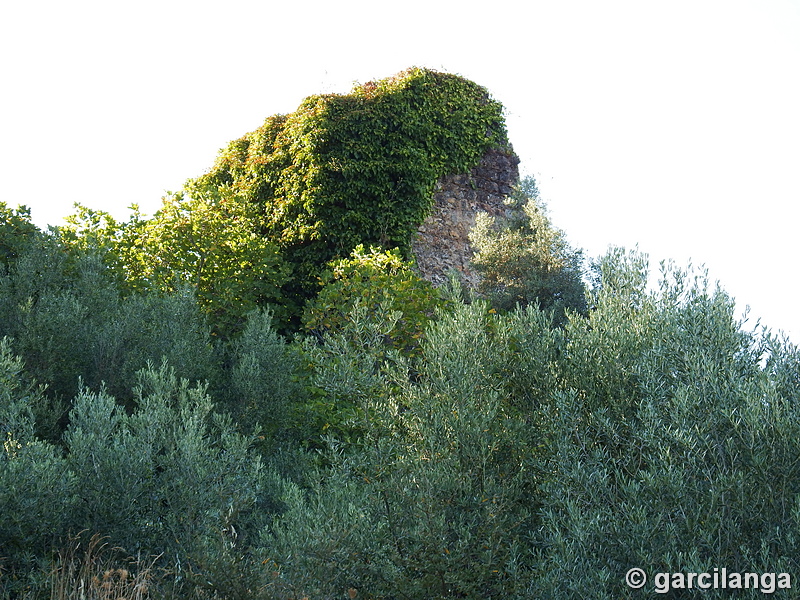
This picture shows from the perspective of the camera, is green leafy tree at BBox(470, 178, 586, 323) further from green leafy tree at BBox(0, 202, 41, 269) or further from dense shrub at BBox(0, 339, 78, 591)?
dense shrub at BBox(0, 339, 78, 591)

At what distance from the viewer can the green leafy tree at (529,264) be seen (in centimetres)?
1348

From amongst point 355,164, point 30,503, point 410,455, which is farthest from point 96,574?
point 355,164

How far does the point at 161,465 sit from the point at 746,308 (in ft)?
17.1

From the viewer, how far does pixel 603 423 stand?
5.26m

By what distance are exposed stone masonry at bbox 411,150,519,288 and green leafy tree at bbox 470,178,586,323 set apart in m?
0.77

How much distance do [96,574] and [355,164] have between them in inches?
401

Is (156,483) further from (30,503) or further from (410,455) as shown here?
(410,455)

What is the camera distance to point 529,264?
13812mm

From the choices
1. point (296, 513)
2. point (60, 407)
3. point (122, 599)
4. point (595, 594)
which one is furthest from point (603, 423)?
point (60, 407)

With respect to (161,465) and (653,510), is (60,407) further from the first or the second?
(653,510)

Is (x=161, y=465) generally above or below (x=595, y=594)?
A: above

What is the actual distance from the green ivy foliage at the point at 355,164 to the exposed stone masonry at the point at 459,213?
1.40 feet

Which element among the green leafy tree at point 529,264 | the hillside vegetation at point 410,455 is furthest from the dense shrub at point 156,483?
the green leafy tree at point 529,264

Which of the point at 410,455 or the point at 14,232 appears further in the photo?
the point at 14,232
